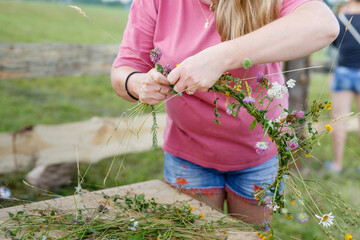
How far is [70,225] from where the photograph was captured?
45.1 inches

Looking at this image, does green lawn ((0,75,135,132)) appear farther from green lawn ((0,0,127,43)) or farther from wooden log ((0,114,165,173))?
wooden log ((0,114,165,173))

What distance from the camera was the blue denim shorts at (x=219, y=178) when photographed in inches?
62.2

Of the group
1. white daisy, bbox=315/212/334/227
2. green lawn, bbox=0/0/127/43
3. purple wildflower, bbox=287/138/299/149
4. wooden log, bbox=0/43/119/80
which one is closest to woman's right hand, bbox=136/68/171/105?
purple wildflower, bbox=287/138/299/149

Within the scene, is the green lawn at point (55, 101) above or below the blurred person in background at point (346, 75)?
below

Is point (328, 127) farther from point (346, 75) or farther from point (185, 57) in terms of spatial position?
point (346, 75)

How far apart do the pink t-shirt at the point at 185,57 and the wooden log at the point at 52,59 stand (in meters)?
2.05

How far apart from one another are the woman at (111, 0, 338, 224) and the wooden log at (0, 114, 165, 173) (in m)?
1.25

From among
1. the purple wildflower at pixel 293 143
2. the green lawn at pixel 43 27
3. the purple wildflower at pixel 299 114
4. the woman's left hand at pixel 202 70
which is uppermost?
the woman's left hand at pixel 202 70

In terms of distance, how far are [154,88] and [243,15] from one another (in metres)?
0.40

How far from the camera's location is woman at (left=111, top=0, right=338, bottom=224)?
1033 mm

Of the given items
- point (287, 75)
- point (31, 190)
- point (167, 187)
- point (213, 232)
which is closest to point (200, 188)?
point (167, 187)

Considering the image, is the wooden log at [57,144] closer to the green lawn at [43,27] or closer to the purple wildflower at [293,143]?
the purple wildflower at [293,143]

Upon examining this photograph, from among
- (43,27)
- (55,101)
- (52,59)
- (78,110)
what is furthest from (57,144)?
(43,27)

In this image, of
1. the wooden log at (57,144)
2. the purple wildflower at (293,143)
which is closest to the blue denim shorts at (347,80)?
the wooden log at (57,144)
